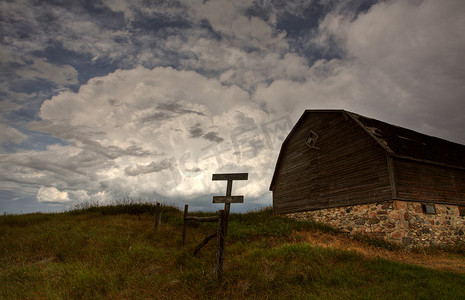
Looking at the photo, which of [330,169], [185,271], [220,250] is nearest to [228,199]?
[220,250]

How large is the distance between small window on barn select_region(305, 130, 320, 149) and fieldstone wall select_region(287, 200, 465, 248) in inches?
167

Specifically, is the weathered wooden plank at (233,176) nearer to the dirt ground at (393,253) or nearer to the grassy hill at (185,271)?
the grassy hill at (185,271)

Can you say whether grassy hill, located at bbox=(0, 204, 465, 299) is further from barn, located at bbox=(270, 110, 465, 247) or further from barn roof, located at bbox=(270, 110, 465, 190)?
barn roof, located at bbox=(270, 110, 465, 190)

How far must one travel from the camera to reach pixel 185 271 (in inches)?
282

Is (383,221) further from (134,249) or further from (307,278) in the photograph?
(134,249)

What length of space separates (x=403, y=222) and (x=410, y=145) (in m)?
4.62

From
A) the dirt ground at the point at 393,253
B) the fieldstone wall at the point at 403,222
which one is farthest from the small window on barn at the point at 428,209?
the dirt ground at the point at 393,253

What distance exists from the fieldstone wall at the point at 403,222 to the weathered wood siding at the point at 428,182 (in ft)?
1.51

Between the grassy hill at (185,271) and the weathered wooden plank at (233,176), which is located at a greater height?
the weathered wooden plank at (233,176)

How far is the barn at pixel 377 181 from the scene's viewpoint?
40.8ft

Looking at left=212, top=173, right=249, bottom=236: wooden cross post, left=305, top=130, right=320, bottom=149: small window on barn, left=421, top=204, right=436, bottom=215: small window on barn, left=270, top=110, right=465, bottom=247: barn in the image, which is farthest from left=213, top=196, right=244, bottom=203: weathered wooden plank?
left=421, top=204, right=436, bottom=215: small window on barn

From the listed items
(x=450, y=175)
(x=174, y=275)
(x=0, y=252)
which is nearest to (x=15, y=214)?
(x=0, y=252)

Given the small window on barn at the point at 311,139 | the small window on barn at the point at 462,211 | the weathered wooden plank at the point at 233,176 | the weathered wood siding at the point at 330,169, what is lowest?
the small window on barn at the point at 462,211

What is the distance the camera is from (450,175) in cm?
1481
